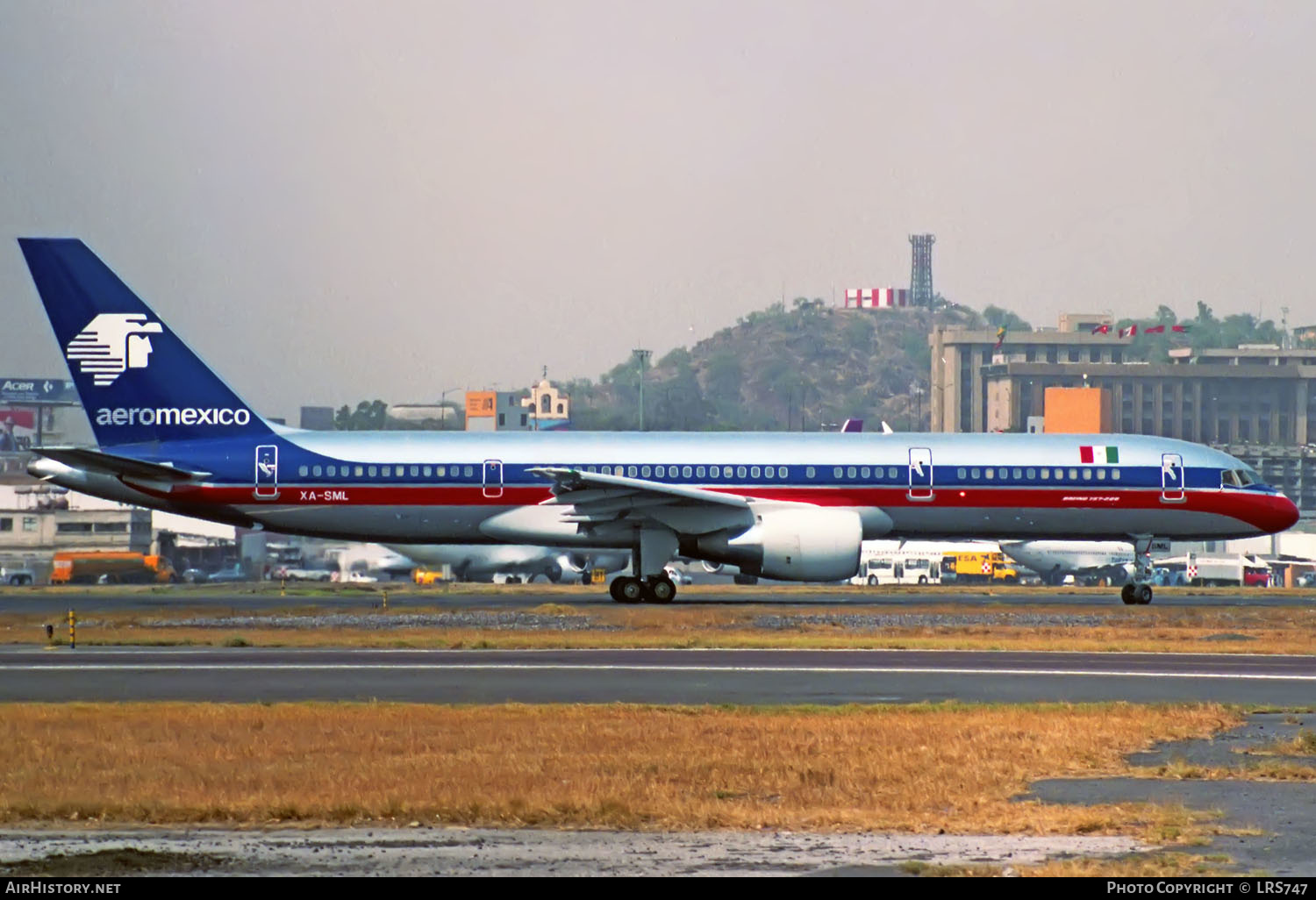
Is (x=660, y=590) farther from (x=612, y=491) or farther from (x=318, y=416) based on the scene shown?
(x=318, y=416)

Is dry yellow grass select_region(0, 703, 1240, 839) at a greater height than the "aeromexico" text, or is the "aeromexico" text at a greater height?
the "aeromexico" text

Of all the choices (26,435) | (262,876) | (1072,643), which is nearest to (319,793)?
(262,876)

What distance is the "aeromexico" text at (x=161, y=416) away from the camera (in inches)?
1666

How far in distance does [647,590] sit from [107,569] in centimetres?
3885

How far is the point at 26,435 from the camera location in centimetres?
15012

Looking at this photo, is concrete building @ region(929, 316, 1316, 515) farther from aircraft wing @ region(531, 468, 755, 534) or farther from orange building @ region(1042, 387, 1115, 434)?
aircraft wing @ region(531, 468, 755, 534)

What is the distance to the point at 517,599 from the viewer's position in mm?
47406

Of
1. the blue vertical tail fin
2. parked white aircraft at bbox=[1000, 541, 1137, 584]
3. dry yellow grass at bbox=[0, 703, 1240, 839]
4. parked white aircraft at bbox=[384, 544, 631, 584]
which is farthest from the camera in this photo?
parked white aircraft at bbox=[1000, 541, 1137, 584]

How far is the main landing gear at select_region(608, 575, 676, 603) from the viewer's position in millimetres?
42562

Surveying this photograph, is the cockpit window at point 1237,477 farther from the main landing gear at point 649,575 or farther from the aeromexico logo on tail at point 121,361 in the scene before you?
the aeromexico logo on tail at point 121,361

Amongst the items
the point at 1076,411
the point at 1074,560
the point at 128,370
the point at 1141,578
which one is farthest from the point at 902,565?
the point at 1076,411

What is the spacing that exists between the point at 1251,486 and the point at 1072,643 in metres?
15.8

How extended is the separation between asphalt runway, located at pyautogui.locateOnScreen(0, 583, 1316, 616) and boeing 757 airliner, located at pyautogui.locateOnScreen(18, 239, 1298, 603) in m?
2.23

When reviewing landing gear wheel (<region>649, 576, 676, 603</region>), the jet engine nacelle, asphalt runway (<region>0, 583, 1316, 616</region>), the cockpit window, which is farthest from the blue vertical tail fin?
the cockpit window
